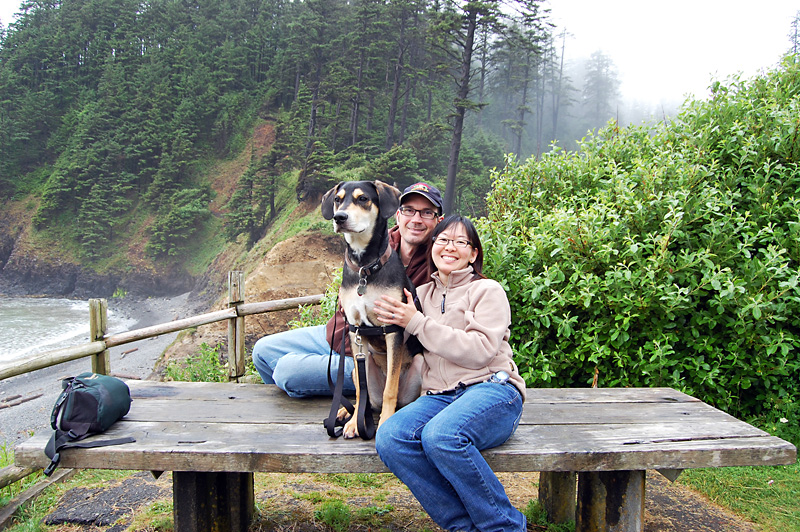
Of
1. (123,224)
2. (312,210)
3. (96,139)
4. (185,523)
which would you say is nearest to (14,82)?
(96,139)

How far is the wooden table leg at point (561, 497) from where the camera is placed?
281 centimetres

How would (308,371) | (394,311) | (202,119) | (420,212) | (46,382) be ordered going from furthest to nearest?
(202,119) < (46,382) < (420,212) < (308,371) < (394,311)

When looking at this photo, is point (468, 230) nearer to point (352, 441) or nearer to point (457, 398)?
point (457, 398)

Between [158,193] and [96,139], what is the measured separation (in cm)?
711

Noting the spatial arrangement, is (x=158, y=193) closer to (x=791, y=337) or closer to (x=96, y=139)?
(x=96, y=139)

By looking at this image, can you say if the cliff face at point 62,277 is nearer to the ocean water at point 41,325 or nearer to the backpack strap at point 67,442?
the ocean water at point 41,325

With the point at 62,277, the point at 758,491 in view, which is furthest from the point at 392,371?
the point at 62,277

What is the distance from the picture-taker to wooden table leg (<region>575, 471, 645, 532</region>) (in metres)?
2.20

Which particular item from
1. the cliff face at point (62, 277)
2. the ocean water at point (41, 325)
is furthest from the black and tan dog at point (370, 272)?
the cliff face at point (62, 277)

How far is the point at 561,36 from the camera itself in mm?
57906

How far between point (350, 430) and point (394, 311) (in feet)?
1.87

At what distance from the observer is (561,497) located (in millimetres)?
2824

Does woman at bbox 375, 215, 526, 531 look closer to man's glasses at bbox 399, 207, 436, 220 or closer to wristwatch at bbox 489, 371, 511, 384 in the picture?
wristwatch at bbox 489, 371, 511, 384

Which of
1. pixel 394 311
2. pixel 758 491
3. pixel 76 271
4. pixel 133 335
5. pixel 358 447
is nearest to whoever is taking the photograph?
pixel 358 447
